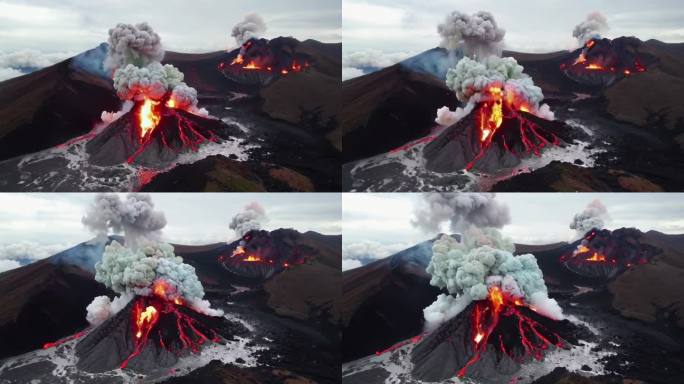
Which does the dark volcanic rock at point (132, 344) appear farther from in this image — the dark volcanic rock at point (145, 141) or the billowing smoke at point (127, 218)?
the dark volcanic rock at point (145, 141)

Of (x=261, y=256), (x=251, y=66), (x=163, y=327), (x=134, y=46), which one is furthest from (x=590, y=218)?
(x=134, y=46)

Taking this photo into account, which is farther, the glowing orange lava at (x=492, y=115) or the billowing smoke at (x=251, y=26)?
the billowing smoke at (x=251, y=26)

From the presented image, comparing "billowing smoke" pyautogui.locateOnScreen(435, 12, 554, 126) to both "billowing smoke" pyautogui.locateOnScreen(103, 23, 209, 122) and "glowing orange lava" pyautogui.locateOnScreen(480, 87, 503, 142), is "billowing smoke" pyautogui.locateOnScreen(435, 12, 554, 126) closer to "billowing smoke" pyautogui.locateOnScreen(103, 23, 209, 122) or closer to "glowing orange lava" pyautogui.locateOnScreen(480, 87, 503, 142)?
"glowing orange lava" pyautogui.locateOnScreen(480, 87, 503, 142)

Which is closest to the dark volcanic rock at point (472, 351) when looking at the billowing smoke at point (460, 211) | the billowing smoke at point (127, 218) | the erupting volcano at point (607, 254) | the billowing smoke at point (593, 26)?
the erupting volcano at point (607, 254)

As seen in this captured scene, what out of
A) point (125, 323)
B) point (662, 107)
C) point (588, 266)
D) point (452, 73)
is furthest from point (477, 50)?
point (125, 323)

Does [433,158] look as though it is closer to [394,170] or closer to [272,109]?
[394,170]

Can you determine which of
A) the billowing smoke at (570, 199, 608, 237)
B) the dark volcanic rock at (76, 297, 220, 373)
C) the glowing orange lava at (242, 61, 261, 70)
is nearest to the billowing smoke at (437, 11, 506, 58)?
the billowing smoke at (570, 199, 608, 237)

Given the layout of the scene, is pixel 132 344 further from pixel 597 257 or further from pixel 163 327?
pixel 597 257
